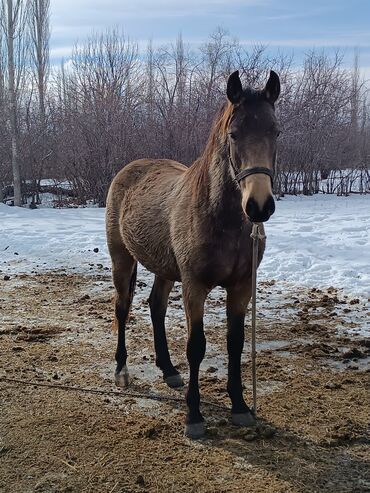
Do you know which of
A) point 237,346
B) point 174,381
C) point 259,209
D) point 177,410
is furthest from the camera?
point 174,381

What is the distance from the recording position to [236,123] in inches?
108

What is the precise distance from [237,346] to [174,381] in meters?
0.77

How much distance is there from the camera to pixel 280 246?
8.43 m

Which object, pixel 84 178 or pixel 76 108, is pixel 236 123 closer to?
pixel 84 178

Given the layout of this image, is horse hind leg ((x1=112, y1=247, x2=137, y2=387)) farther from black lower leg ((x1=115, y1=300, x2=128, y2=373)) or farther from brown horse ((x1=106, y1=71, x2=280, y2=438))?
brown horse ((x1=106, y1=71, x2=280, y2=438))

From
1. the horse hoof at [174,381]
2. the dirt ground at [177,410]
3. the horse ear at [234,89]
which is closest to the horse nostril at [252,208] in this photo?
the horse ear at [234,89]

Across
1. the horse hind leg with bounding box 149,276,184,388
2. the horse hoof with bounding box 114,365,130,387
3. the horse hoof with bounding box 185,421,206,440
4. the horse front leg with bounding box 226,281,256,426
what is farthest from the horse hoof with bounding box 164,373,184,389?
the horse hoof with bounding box 185,421,206,440

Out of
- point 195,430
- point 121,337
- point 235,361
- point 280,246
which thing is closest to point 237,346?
point 235,361

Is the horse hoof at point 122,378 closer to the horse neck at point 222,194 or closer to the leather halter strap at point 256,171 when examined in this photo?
the horse neck at point 222,194

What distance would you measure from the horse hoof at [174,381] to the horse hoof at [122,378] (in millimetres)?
309

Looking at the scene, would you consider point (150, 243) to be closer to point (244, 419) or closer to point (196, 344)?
point (196, 344)

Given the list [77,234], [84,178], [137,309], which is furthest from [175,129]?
[137,309]

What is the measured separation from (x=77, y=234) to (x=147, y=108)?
9.30 m

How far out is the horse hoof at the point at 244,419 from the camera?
10.5 ft
